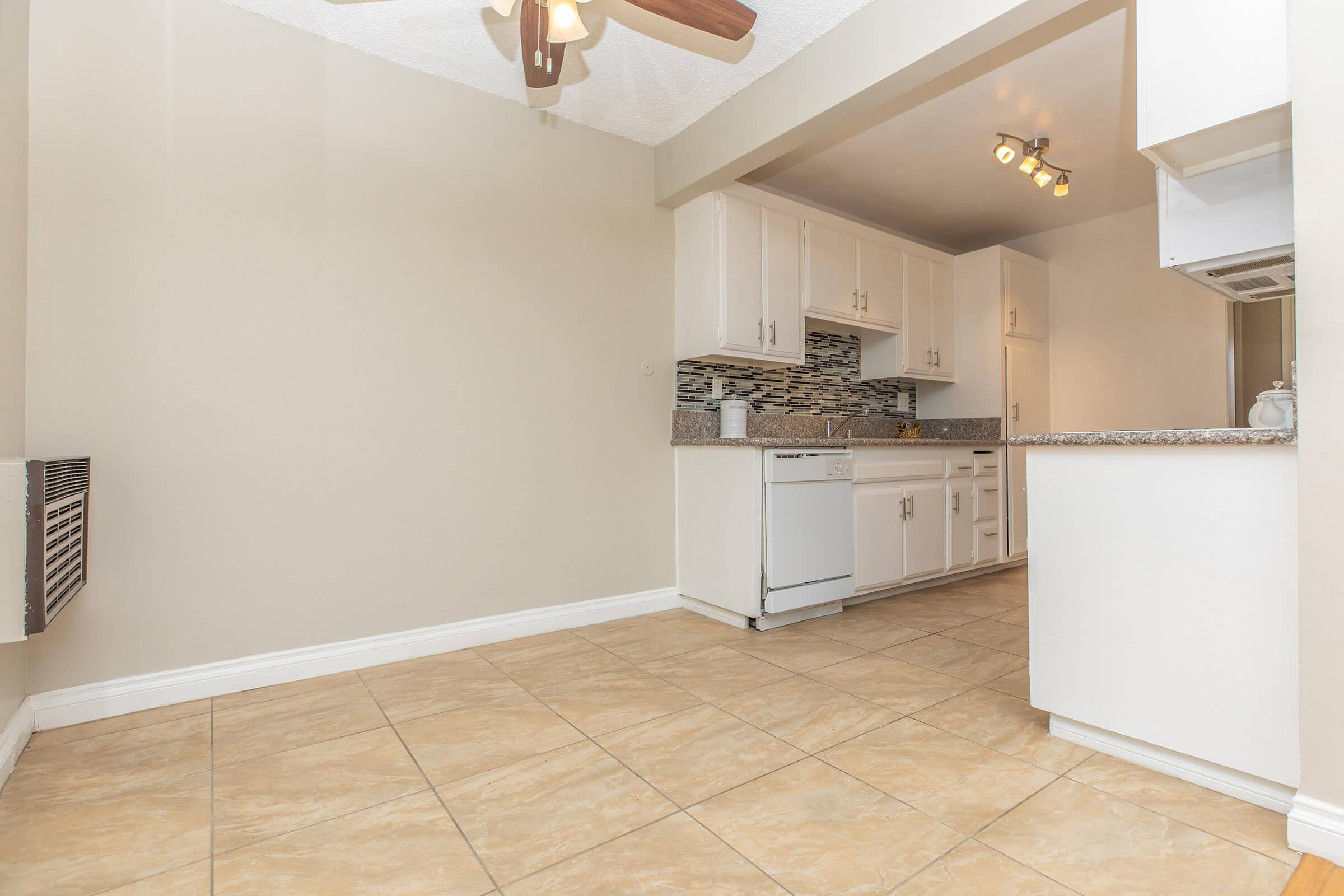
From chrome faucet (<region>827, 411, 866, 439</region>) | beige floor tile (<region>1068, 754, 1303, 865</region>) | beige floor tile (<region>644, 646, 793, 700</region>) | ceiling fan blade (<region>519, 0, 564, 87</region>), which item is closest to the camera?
beige floor tile (<region>1068, 754, 1303, 865</region>)

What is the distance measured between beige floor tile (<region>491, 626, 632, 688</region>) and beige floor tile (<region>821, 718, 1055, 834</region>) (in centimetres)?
103

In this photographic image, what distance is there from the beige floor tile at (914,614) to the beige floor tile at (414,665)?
189cm

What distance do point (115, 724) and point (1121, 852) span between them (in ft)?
9.13

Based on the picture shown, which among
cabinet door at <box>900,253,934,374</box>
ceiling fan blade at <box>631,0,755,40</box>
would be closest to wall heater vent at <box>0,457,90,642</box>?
ceiling fan blade at <box>631,0,755,40</box>

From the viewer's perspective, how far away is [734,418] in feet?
11.8

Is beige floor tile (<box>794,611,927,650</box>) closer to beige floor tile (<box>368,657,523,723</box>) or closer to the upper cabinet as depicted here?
beige floor tile (<box>368,657,523,723</box>)

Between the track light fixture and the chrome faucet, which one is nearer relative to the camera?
the track light fixture

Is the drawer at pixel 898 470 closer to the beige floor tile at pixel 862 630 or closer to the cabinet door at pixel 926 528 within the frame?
the cabinet door at pixel 926 528

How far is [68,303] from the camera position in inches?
82.0

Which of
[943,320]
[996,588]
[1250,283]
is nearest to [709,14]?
[1250,283]

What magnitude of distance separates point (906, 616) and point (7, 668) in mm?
3400

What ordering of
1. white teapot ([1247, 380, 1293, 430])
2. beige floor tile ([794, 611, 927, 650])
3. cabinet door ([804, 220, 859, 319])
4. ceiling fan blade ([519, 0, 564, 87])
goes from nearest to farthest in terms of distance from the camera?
white teapot ([1247, 380, 1293, 430]), ceiling fan blade ([519, 0, 564, 87]), beige floor tile ([794, 611, 927, 650]), cabinet door ([804, 220, 859, 319])

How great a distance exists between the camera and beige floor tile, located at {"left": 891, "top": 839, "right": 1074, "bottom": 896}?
1.24m

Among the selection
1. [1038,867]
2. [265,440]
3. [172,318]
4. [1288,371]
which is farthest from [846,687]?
[1288,371]
